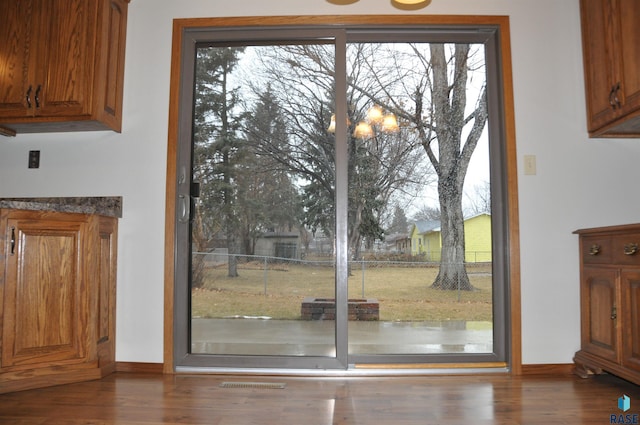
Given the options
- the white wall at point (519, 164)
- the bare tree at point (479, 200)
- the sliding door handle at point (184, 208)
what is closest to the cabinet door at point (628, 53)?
the white wall at point (519, 164)

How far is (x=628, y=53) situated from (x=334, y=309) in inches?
80.0

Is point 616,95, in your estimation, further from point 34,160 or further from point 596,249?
point 34,160

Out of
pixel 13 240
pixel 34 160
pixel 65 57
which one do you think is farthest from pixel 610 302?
pixel 34 160

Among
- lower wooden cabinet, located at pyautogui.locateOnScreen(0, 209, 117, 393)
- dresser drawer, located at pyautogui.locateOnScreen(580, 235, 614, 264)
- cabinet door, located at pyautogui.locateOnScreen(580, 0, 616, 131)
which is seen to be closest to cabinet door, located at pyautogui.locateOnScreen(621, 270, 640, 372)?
dresser drawer, located at pyautogui.locateOnScreen(580, 235, 614, 264)

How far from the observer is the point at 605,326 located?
2262mm

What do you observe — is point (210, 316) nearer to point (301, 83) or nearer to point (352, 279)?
point (352, 279)

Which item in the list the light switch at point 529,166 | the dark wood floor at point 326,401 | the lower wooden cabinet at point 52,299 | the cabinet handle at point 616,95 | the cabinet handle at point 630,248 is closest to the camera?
the dark wood floor at point 326,401

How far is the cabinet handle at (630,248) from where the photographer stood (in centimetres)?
202

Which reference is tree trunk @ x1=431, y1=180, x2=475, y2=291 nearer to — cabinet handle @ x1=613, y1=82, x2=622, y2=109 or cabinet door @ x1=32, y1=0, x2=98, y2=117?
cabinet handle @ x1=613, y1=82, x2=622, y2=109

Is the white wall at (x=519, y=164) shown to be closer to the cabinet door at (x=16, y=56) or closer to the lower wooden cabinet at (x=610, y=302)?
the lower wooden cabinet at (x=610, y=302)

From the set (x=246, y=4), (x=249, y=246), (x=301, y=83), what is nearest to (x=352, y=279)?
(x=249, y=246)

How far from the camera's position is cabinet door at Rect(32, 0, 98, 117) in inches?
96.5

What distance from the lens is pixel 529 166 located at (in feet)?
8.44

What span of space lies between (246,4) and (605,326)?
2666 millimetres
